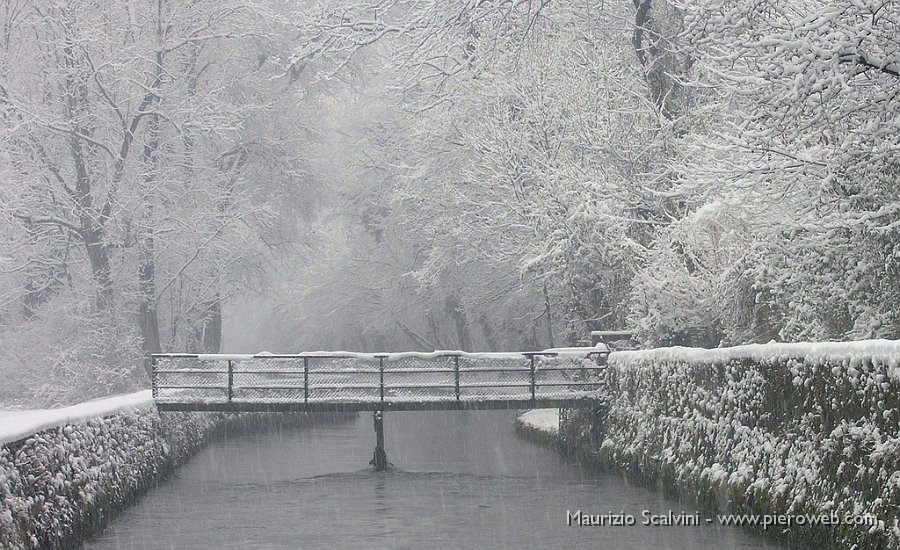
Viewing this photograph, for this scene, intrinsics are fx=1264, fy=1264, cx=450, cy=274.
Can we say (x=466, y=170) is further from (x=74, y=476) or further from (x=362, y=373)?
(x=74, y=476)

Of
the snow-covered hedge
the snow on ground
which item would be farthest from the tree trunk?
the snow-covered hedge

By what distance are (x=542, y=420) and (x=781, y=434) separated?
18.3m

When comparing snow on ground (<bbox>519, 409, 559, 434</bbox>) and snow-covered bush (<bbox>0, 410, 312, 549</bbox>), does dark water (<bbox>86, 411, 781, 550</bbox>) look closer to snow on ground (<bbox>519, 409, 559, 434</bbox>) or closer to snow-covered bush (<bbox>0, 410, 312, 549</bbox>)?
snow-covered bush (<bbox>0, 410, 312, 549</bbox>)

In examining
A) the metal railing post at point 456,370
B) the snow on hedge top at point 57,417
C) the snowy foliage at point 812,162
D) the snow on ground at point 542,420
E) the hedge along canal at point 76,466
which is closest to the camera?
the hedge along canal at point 76,466

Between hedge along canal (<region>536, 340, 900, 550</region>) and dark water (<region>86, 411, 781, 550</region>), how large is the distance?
568mm

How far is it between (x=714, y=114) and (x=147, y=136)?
15.7 m

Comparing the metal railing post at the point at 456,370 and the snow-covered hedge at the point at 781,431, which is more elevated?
the metal railing post at the point at 456,370

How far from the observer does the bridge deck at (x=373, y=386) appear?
950 inches

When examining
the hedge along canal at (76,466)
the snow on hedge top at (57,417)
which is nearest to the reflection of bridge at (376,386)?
the hedge along canal at (76,466)

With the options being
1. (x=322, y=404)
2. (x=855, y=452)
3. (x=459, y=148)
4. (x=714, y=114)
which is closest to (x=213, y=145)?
(x=459, y=148)

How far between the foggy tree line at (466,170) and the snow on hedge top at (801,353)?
5.31 ft

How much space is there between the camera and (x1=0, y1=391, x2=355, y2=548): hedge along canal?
40.8 ft

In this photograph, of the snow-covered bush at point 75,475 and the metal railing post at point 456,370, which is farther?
the metal railing post at point 456,370

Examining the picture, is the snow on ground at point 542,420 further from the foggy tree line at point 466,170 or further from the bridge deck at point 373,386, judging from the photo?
the bridge deck at point 373,386
